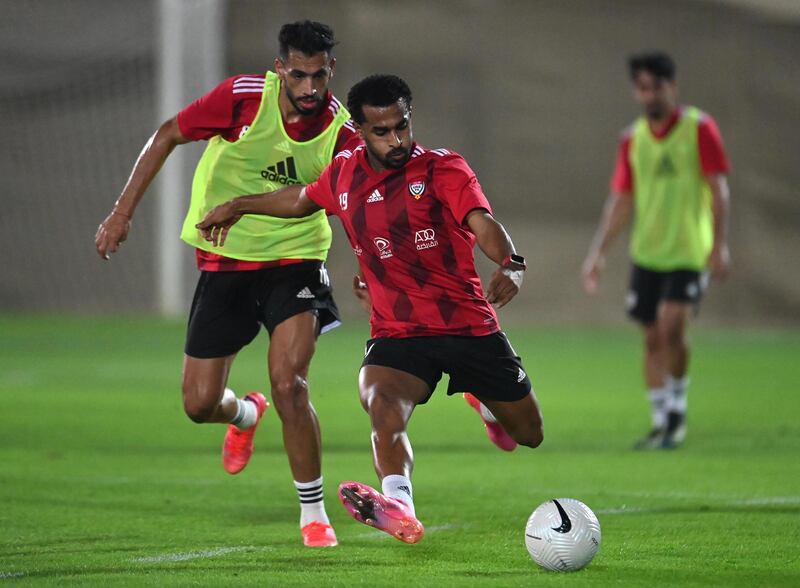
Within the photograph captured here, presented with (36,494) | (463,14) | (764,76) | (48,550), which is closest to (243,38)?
(463,14)

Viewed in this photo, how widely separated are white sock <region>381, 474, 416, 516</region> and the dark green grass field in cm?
28

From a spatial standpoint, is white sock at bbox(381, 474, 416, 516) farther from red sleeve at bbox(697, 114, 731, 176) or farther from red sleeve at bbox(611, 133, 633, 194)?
red sleeve at bbox(611, 133, 633, 194)

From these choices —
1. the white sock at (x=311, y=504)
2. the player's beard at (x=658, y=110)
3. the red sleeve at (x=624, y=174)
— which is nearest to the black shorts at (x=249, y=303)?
the white sock at (x=311, y=504)

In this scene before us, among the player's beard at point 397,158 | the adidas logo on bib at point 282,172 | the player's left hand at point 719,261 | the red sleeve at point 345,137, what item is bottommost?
the player's left hand at point 719,261

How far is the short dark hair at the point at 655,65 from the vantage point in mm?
10062

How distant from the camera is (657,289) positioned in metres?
10.6

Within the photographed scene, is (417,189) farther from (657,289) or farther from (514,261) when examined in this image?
(657,289)

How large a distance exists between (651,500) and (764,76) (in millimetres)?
14446

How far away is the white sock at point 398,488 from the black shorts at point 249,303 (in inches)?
48.1

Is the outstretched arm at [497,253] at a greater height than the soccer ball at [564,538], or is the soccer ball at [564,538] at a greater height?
the outstretched arm at [497,253]

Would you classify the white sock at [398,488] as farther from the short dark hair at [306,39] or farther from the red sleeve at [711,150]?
the red sleeve at [711,150]

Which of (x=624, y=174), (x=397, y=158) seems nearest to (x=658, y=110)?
(x=624, y=174)

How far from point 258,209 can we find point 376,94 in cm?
90

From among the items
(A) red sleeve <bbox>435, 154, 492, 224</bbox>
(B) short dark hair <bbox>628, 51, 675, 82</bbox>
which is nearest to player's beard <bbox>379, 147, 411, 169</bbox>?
(A) red sleeve <bbox>435, 154, 492, 224</bbox>
